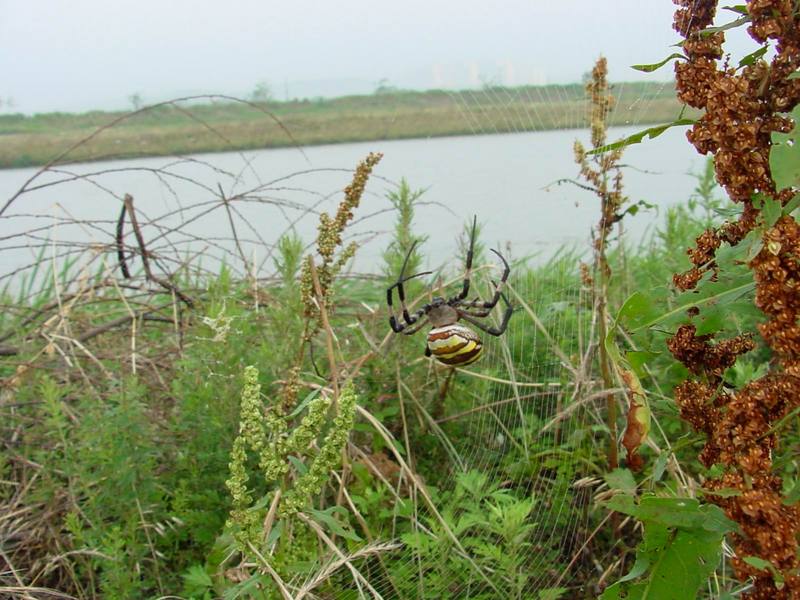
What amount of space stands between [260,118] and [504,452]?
240cm

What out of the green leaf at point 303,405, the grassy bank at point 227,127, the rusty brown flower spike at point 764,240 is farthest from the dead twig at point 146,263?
the rusty brown flower spike at point 764,240

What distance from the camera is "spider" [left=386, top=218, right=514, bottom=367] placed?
2613mm

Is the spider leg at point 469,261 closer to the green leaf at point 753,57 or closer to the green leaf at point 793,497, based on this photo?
the green leaf at point 753,57

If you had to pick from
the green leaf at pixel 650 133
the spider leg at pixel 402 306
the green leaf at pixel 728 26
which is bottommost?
the spider leg at pixel 402 306

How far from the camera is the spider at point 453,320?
2.61 metres

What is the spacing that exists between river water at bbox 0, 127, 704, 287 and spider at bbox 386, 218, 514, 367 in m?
0.24

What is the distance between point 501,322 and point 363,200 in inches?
37.1

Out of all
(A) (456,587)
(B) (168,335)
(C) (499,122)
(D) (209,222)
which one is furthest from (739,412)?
(D) (209,222)

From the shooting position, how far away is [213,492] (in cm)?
232

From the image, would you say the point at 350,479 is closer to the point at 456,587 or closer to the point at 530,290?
the point at 456,587

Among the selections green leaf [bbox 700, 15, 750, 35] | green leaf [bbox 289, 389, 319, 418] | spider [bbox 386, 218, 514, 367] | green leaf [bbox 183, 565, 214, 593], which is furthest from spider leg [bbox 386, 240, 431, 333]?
green leaf [bbox 700, 15, 750, 35]

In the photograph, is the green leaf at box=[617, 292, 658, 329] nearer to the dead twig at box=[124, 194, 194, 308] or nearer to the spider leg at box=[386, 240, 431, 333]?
the spider leg at box=[386, 240, 431, 333]

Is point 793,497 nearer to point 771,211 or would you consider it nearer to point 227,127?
point 771,211

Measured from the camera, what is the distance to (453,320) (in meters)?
3.02
